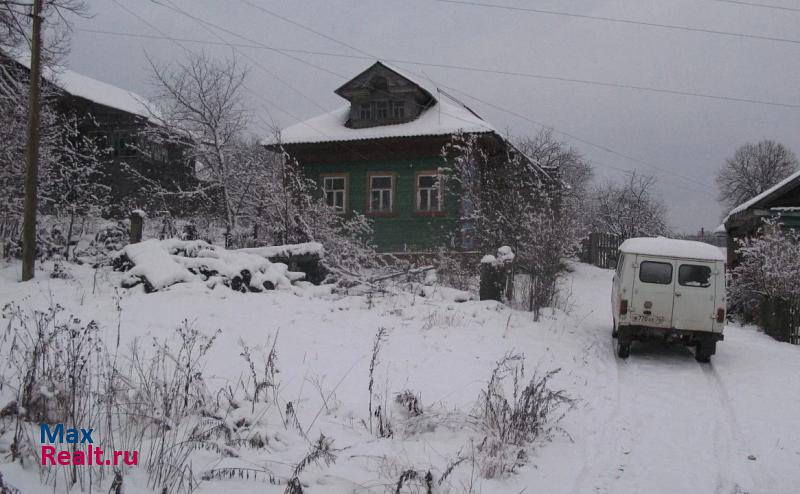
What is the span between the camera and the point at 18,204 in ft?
45.5

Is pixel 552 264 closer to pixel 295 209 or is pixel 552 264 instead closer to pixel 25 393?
pixel 295 209

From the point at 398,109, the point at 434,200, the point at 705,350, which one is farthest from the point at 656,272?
the point at 398,109

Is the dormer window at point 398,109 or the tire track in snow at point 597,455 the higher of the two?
the dormer window at point 398,109

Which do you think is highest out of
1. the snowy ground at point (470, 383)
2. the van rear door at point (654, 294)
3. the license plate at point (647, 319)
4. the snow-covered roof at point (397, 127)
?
the snow-covered roof at point (397, 127)

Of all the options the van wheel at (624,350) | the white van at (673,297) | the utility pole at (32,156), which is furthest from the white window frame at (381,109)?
the van wheel at (624,350)

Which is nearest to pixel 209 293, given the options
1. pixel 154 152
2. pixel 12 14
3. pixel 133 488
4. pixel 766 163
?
pixel 133 488

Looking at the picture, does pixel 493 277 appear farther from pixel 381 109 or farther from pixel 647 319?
pixel 381 109

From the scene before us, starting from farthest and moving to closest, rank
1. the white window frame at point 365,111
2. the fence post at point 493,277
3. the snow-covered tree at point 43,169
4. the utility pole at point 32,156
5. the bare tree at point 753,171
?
1. the bare tree at point 753,171
2. the white window frame at point 365,111
3. the snow-covered tree at point 43,169
4. the fence post at point 493,277
5. the utility pole at point 32,156

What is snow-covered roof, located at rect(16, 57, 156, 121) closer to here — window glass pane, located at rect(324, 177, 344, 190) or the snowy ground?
window glass pane, located at rect(324, 177, 344, 190)

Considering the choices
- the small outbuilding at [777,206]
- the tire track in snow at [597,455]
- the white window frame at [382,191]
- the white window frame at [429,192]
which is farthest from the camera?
the white window frame at [382,191]

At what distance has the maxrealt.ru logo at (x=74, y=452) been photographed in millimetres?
3329

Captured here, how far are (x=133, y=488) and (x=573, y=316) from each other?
11.9m

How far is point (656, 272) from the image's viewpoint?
1048 cm

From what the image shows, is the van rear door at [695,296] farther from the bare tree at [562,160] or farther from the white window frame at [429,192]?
the bare tree at [562,160]
